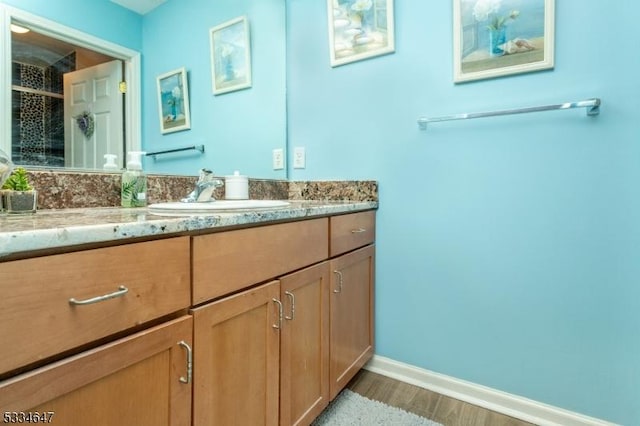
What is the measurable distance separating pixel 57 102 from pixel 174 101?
0.43 m

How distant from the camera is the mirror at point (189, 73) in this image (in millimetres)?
981

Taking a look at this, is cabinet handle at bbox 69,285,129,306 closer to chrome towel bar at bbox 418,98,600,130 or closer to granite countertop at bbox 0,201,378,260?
granite countertop at bbox 0,201,378,260

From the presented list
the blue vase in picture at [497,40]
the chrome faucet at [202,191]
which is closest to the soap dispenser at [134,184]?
the chrome faucet at [202,191]

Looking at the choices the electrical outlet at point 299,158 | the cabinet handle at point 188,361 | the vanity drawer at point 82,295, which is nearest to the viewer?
the vanity drawer at point 82,295

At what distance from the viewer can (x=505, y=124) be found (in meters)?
1.29

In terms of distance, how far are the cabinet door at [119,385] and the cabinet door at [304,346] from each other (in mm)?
359

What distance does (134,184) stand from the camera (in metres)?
1.09

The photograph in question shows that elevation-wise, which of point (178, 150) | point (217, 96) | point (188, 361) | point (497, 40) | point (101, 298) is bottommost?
point (188, 361)

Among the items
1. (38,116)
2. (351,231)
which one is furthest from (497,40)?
(38,116)

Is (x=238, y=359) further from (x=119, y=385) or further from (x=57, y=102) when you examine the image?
(x=57, y=102)

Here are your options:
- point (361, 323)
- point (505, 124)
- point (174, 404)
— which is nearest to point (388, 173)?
point (505, 124)

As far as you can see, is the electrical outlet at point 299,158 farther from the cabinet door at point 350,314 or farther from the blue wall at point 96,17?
the blue wall at point 96,17

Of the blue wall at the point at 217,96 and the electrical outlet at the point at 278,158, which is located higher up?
the blue wall at the point at 217,96

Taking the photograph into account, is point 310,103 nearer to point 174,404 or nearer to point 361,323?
point 361,323
